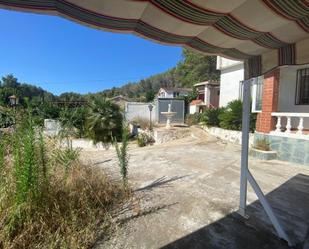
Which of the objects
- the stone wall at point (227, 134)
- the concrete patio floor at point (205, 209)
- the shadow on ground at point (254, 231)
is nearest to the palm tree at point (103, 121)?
the stone wall at point (227, 134)

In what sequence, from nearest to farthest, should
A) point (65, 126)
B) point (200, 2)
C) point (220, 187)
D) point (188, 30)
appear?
1. point (200, 2)
2. point (188, 30)
3. point (65, 126)
4. point (220, 187)

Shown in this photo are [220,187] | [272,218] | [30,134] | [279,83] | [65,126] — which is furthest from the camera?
[279,83]

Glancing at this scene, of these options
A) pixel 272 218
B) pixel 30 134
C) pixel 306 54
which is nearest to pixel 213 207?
pixel 272 218

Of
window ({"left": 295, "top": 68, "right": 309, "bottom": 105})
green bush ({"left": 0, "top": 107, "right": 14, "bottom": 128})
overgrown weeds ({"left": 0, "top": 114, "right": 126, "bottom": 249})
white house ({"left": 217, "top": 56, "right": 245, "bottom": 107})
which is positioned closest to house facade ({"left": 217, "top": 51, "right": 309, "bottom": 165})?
window ({"left": 295, "top": 68, "right": 309, "bottom": 105})

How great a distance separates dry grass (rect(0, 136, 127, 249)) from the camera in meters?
2.05

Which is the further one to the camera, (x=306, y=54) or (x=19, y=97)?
(x=19, y=97)

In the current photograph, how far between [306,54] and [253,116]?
646cm

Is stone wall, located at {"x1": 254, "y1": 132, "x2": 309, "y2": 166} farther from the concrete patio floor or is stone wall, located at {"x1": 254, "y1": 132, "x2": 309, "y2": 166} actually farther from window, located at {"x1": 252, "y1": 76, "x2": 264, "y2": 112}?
window, located at {"x1": 252, "y1": 76, "x2": 264, "y2": 112}

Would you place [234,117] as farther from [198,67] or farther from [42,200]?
[198,67]

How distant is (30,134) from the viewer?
2.29 metres

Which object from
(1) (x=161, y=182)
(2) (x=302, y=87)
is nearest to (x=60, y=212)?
(1) (x=161, y=182)

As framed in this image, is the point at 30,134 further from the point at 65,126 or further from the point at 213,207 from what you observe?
the point at 213,207

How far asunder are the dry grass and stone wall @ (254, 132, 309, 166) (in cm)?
513

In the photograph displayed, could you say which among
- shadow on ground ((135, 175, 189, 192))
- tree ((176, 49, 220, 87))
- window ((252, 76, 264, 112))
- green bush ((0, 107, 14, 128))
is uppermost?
tree ((176, 49, 220, 87))
